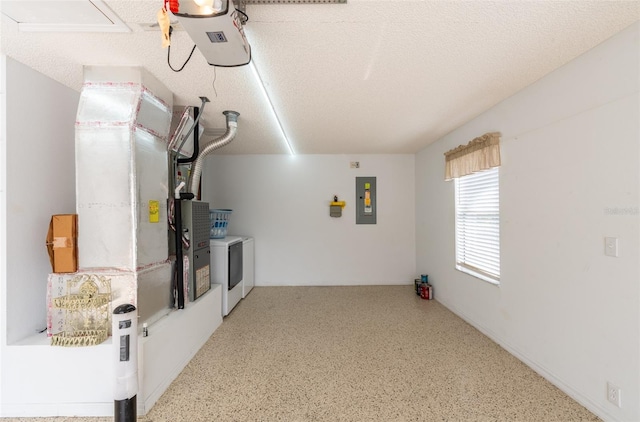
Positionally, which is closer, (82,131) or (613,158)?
(613,158)

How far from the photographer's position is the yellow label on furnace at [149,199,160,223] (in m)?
2.23

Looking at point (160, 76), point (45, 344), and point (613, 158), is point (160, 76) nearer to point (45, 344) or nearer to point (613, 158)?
point (45, 344)

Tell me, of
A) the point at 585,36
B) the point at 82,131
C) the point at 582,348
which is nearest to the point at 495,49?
the point at 585,36

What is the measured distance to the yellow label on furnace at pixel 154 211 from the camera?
7.30 ft

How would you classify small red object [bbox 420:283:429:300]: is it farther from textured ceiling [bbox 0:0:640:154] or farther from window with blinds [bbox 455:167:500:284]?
textured ceiling [bbox 0:0:640:154]

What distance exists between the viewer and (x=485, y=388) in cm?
211

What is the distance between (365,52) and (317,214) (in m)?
3.43

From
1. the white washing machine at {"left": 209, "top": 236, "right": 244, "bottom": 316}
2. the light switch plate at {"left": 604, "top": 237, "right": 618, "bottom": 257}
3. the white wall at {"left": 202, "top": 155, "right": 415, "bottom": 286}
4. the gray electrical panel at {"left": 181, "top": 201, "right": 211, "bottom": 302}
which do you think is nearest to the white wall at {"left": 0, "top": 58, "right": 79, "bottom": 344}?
the gray electrical panel at {"left": 181, "top": 201, "right": 211, "bottom": 302}

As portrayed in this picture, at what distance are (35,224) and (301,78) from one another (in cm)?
233

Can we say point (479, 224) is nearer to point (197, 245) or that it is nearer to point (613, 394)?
point (613, 394)

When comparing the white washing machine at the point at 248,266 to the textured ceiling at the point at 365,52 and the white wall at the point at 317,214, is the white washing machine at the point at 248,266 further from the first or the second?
the textured ceiling at the point at 365,52

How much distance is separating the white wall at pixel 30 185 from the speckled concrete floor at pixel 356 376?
33.9 inches

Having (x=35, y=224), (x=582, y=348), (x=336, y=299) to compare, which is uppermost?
(x=35, y=224)

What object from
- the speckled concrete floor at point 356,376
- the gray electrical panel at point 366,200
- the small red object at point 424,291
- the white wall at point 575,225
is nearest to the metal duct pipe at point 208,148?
the speckled concrete floor at point 356,376
